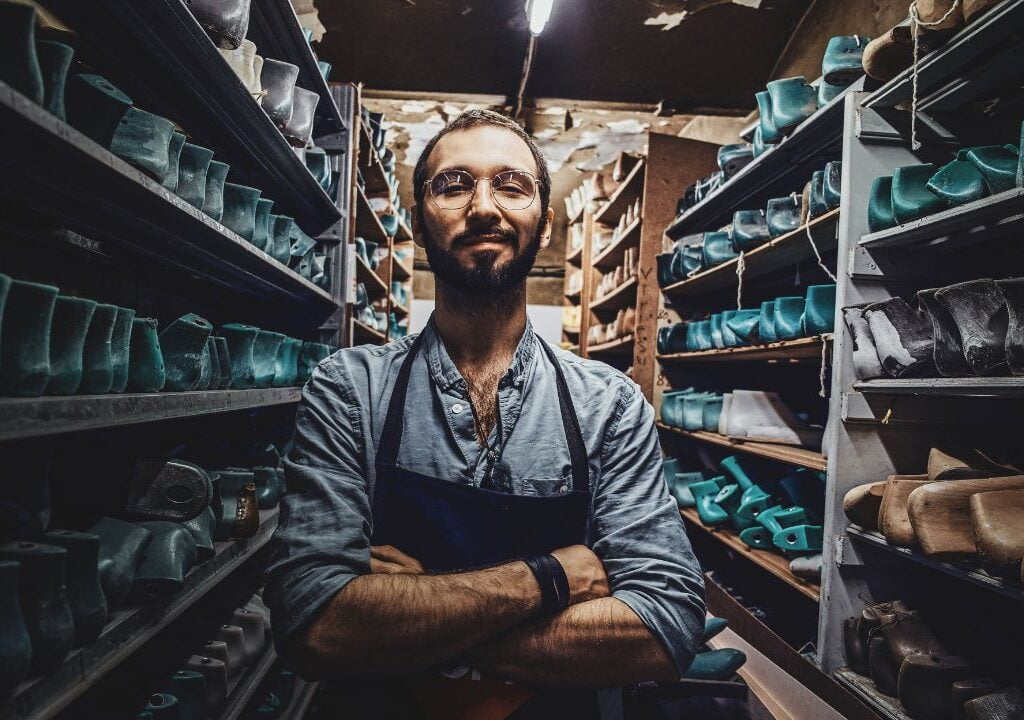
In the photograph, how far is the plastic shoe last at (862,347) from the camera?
199 cm

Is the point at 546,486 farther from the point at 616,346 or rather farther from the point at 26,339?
the point at 616,346

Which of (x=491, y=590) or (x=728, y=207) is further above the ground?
(x=728, y=207)

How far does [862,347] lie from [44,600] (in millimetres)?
2355

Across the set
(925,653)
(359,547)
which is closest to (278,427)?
(359,547)

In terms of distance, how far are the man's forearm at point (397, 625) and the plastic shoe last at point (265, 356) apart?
49.1 inches

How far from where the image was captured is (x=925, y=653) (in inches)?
68.7

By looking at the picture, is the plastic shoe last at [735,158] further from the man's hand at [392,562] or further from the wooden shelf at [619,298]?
the man's hand at [392,562]

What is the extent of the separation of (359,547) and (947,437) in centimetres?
213

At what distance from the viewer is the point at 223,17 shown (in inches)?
65.1

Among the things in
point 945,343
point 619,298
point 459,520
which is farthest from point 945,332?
point 619,298

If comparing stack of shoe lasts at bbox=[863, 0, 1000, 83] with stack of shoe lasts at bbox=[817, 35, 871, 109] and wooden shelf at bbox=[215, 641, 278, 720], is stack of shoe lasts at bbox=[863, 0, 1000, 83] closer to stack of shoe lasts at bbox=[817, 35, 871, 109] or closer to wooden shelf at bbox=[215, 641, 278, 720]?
stack of shoe lasts at bbox=[817, 35, 871, 109]

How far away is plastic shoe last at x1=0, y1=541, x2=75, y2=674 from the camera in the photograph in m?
0.94

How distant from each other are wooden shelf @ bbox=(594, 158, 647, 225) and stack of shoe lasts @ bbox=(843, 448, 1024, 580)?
3.04m

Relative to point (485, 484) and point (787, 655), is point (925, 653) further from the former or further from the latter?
point (485, 484)
